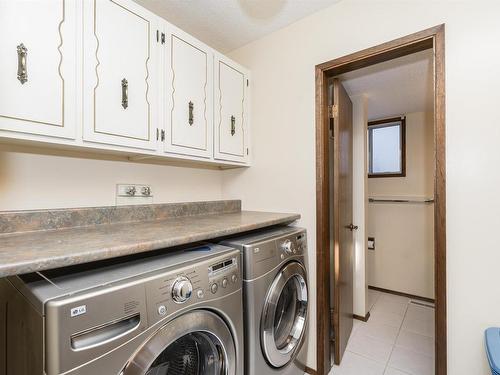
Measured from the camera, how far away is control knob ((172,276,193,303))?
860 mm

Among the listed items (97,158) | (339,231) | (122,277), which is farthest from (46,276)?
(339,231)

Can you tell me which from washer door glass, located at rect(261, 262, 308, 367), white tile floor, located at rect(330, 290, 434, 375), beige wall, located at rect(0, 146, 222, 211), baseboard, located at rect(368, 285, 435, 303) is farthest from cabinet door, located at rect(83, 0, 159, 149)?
baseboard, located at rect(368, 285, 435, 303)

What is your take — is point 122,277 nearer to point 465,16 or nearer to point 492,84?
point 492,84

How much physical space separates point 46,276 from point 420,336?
2.74 meters

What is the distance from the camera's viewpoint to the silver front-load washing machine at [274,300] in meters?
1.20

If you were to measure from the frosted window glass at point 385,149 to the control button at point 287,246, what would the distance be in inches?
96.0

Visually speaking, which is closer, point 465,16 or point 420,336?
point 465,16

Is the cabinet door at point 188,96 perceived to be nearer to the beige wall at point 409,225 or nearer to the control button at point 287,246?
the control button at point 287,246

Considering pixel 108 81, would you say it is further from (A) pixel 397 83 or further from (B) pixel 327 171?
(A) pixel 397 83

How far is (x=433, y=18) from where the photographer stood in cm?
131

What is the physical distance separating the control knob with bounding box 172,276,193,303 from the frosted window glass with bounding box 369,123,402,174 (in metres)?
3.17

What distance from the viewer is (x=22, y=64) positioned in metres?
0.97

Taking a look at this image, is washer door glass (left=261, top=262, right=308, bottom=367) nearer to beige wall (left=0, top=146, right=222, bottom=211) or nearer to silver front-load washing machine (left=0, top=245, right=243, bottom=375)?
silver front-load washing machine (left=0, top=245, right=243, bottom=375)

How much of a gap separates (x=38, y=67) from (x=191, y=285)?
1047mm
